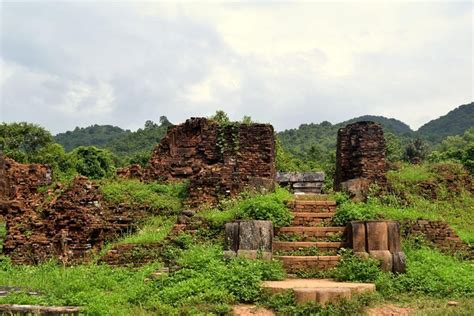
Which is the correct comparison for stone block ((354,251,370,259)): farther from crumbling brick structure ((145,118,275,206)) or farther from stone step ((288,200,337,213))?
crumbling brick structure ((145,118,275,206))

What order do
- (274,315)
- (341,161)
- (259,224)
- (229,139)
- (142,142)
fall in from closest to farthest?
(274,315) < (259,224) < (229,139) < (341,161) < (142,142)

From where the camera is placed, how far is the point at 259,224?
374 inches

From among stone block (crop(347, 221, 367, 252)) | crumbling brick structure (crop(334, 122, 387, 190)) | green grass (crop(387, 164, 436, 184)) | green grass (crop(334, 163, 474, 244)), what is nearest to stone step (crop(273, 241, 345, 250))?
stone block (crop(347, 221, 367, 252))

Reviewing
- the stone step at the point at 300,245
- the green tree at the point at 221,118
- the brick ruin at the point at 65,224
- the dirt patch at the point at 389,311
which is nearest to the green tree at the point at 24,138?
the green tree at the point at 221,118

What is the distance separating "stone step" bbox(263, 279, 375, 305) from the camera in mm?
7230

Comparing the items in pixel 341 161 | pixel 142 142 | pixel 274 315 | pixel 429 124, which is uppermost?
pixel 429 124

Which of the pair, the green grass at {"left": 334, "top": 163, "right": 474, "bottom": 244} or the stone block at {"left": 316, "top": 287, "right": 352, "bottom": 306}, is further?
the green grass at {"left": 334, "top": 163, "right": 474, "bottom": 244}

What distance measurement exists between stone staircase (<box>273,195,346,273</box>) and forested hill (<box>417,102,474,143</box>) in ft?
205

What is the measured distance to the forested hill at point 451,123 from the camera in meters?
72.2

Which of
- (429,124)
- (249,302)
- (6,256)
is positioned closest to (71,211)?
(6,256)

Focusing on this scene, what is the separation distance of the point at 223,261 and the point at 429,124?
257 feet

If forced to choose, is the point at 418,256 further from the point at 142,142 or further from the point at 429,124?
the point at 429,124

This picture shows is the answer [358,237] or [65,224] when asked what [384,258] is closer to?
[358,237]

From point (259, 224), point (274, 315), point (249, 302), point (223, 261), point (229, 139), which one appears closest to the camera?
point (274, 315)
